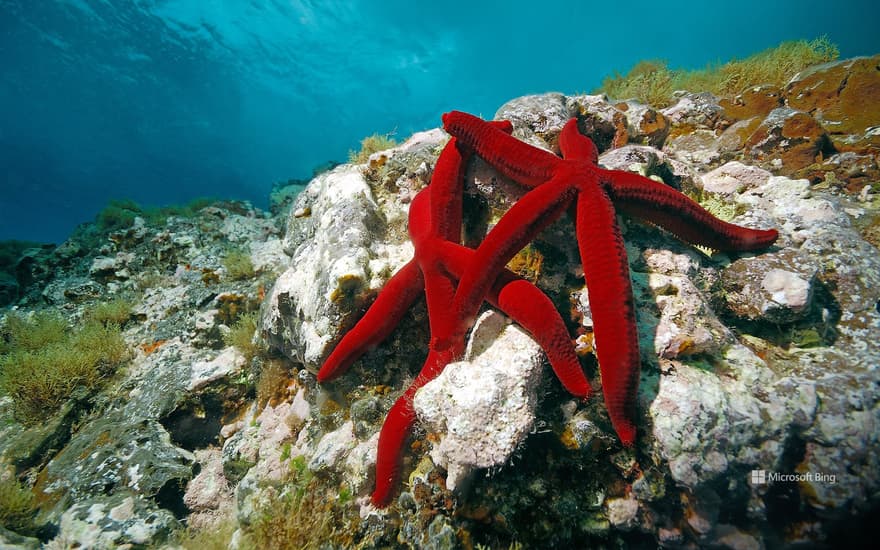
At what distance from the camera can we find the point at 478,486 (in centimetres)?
248

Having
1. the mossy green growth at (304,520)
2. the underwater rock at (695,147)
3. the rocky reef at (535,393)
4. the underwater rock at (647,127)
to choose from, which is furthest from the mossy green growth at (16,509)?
the underwater rock at (695,147)

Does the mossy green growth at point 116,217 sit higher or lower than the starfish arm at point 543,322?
higher

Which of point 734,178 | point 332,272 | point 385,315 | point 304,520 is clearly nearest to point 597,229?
point 385,315

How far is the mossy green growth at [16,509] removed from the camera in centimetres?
316

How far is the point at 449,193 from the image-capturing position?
Answer: 3250 millimetres

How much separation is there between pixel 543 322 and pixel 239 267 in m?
6.51

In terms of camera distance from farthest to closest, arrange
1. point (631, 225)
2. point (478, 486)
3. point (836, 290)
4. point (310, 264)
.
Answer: point (310, 264)
point (631, 225)
point (836, 290)
point (478, 486)

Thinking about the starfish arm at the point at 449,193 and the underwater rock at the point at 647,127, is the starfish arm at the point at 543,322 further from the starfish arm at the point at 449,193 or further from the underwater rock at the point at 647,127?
the underwater rock at the point at 647,127

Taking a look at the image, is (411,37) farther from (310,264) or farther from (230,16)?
(310,264)

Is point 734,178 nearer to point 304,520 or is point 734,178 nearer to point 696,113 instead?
point 696,113

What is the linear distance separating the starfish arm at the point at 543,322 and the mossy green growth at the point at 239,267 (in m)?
5.68

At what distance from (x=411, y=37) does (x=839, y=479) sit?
69.5m

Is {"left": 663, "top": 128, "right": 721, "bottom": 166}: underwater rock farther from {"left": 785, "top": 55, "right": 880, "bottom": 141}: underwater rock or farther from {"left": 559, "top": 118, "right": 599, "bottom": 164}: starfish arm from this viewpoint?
{"left": 559, "top": 118, "right": 599, "bottom": 164}: starfish arm

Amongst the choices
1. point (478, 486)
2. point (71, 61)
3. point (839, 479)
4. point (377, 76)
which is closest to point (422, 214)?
point (478, 486)
